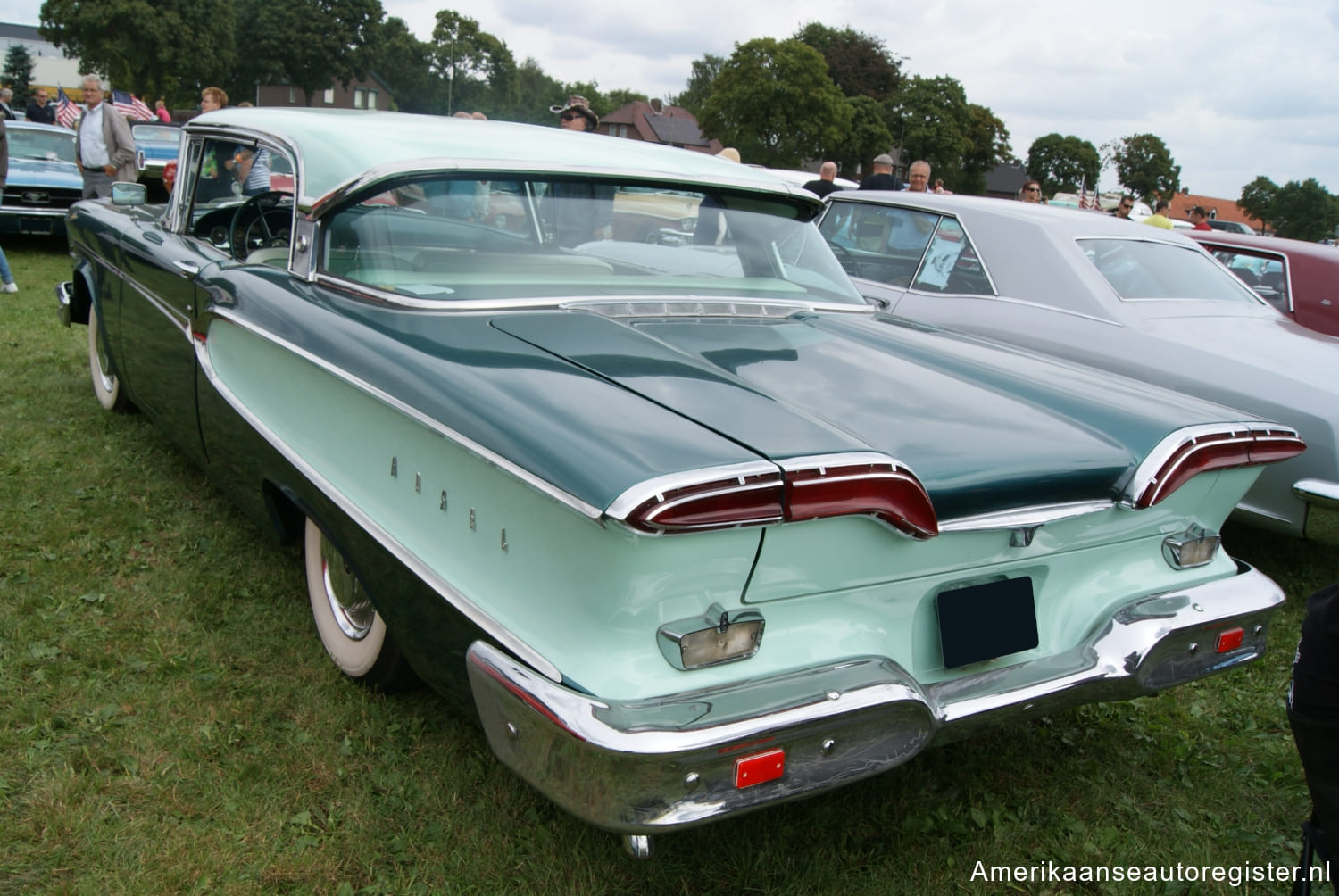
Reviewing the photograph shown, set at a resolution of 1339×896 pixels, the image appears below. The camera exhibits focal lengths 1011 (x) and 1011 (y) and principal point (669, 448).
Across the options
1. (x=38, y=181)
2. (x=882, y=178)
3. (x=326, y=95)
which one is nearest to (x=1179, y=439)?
(x=882, y=178)

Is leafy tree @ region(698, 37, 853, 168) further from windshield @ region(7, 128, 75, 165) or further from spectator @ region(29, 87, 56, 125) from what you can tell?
windshield @ region(7, 128, 75, 165)

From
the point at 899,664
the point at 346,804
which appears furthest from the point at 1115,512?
the point at 346,804

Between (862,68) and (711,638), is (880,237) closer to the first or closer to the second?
(711,638)

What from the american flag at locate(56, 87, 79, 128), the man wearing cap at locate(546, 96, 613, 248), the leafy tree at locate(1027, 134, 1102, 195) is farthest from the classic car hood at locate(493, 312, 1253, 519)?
the leafy tree at locate(1027, 134, 1102, 195)

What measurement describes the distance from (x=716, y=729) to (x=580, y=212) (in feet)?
5.50

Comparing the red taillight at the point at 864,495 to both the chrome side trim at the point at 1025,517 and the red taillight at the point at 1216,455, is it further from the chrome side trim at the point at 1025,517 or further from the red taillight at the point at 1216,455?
the red taillight at the point at 1216,455

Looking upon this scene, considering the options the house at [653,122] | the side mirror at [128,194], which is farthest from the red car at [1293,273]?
the house at [653,122]

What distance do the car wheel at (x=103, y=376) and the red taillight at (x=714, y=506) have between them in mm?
3894

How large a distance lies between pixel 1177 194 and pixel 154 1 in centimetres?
7085

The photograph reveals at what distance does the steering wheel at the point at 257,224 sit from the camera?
11.3ft

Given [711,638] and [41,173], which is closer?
[711,638]

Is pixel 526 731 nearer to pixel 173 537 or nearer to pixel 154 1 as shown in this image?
pixel 173 537

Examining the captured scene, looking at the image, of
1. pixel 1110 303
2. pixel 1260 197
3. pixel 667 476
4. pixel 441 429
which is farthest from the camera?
pixel 1260 197

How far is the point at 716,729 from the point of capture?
1537 millimetres
